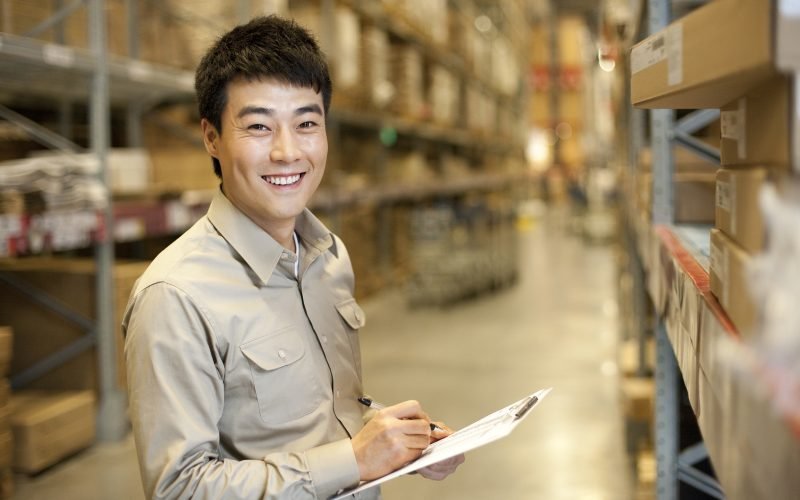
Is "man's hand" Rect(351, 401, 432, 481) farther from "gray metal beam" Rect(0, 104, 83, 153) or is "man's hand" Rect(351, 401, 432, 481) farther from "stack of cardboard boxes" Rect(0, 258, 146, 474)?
"stack of cardboard boxes" Rect(0, 258, 146, 474)

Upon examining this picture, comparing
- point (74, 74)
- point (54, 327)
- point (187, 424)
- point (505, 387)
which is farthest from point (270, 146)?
point (505, 387)

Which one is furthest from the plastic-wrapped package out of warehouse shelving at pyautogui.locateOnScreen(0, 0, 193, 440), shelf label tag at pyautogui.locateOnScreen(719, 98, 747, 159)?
warehouse shelving at pyautogui.locateOnScreen(0, 0, 193, 440)

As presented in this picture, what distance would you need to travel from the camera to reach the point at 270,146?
62.9 inches

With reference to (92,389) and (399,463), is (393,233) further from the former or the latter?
(399,463)

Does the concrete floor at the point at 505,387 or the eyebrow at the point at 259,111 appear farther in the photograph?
the concrete floor at the point at 505,387

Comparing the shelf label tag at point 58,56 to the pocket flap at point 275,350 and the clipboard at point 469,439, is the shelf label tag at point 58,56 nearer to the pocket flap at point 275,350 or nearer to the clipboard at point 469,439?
the pocket flap at point 275,350

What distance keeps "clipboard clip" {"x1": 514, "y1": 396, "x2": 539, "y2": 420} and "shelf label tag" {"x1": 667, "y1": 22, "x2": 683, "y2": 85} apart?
598 millimetres

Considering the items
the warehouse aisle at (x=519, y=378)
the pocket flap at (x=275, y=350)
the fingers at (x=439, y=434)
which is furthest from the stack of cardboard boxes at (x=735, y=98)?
the warehouse aisle at (x=519, y=378)

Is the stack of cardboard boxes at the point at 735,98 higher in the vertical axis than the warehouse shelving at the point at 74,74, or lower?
lower

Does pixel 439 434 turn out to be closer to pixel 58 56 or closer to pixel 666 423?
pixel 666 423

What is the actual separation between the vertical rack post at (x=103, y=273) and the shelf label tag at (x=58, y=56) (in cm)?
23

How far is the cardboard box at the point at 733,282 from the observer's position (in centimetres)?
92

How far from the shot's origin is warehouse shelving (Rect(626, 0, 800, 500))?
0.76 m

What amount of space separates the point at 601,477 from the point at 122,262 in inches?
123
